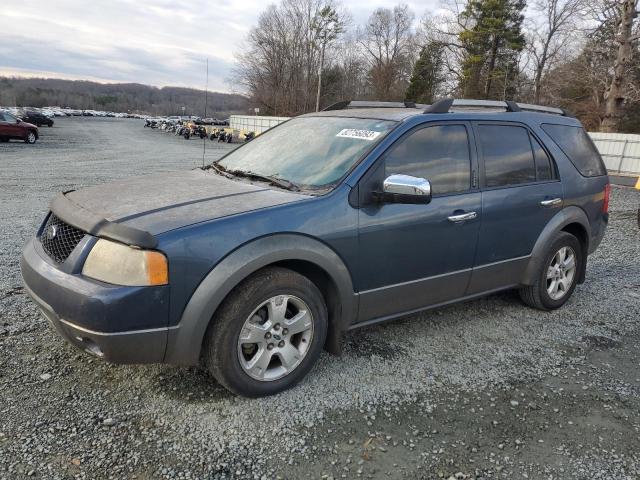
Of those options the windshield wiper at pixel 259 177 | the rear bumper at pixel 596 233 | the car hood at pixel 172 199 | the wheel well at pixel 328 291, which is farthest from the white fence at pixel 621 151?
the car hood at pixel 172 199

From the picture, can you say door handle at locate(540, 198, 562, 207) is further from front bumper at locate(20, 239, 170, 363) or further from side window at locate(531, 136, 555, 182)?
front bumper at locate(20, 239, 170, 363)

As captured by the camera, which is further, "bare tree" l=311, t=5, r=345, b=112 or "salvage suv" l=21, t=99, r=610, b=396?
"bare tree" l=311, t=5, r=345, b=112

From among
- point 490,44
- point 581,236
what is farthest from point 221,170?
point 490,44

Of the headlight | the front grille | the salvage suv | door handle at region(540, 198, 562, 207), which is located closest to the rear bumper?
the salvage suv

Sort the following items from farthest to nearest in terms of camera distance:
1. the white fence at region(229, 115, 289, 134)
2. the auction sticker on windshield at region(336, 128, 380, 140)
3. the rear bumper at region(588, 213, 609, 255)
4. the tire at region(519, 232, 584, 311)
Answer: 1. the white fence at region(229, 115, 289, 134)
2. the rear bumper at region(588, 213, 609, 255)
3. the tire at region(519, 232, 584, 311)
4. the auction sticker on windshield at region(336, 128, 380, 140)

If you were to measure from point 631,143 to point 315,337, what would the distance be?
68.7ft

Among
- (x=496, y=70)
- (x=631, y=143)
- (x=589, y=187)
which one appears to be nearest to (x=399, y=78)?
(x=496, y=70)

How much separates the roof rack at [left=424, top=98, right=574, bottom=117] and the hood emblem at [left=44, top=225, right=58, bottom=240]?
8.73 ft

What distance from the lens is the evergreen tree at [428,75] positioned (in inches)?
2013

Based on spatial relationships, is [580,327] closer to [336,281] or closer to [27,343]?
[336,281]

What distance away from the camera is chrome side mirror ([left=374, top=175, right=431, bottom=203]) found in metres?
3.11

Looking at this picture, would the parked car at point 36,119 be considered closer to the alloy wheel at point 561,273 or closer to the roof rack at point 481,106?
the roof rack at point 481,106

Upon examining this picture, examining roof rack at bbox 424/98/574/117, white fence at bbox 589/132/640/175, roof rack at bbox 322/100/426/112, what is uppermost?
white fence at bbox 589/132/640/175

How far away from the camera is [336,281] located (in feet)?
10.3
